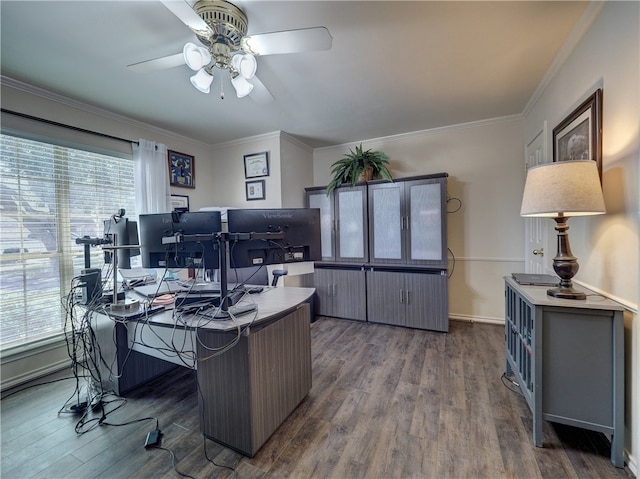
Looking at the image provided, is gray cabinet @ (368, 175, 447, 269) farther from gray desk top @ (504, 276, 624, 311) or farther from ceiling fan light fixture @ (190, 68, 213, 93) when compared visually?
ceiling fan light fixture @ (190, 68, 213, 93)

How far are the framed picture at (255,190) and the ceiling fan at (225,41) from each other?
1931 millimetres

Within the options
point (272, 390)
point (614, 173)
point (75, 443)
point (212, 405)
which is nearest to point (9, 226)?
point (75, 443)

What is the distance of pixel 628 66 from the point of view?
1307 millimetres

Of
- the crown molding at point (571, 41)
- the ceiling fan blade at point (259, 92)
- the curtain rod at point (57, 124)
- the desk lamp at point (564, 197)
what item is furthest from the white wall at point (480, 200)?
the curtain rod at point (57, 124)

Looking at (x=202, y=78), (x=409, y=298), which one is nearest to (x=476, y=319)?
(x=409, y=298)

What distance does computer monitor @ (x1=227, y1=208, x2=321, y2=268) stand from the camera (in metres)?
1.53

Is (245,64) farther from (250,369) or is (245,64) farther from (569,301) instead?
(569,301)

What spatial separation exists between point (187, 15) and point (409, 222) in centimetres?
277

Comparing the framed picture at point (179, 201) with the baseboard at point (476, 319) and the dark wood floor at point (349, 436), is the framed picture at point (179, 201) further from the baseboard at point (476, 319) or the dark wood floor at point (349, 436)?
the baseboard at point (476, 319)

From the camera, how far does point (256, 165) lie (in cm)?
366

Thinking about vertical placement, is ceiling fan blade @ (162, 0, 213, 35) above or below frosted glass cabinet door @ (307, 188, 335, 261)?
above

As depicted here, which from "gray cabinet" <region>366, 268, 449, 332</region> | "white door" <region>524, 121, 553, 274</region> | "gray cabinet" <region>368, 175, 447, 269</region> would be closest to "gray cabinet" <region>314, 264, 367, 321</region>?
"gray cabinet" <region>366, 268, 449, 332</region>

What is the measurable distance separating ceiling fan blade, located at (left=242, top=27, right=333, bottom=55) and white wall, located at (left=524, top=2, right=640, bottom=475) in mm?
1485

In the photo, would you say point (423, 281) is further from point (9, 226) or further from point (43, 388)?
point (9, 226)
